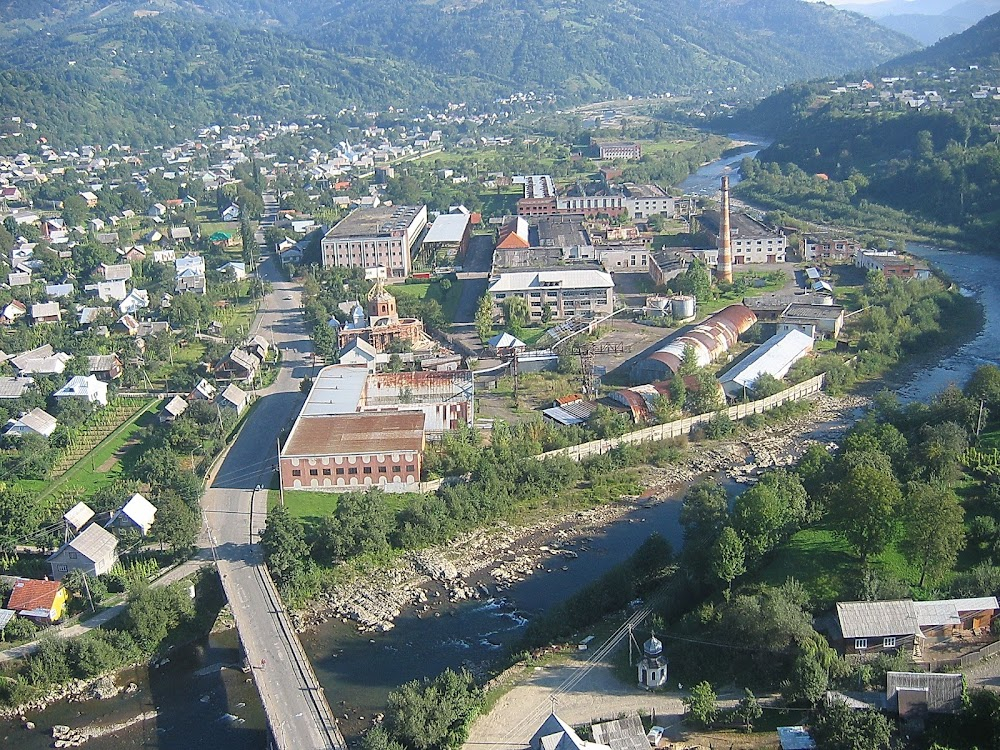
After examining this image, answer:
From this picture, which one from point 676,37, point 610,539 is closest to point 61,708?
point 610,539

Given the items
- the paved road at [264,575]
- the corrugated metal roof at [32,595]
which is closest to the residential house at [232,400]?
the paved road at [264,575]

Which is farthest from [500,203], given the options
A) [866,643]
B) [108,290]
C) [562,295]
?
[866,643]

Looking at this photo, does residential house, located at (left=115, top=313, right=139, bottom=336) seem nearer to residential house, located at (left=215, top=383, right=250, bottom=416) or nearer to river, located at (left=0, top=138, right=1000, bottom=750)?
residential house, located at (left=215, top=383, right=250, bottom=416)

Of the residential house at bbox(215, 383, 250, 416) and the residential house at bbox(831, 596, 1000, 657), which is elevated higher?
the residential house at bbox(215, 383, 250, 416)

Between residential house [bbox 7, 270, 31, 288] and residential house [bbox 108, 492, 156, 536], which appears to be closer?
residential house [bbox 108, 492, 156, 536]

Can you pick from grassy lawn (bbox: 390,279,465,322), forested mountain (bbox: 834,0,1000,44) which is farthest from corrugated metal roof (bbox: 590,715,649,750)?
forested mountain (bbox: 834,0,1000,44)

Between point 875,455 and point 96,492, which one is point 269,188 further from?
point 875,455

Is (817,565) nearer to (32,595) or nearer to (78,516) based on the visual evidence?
(32,595)
